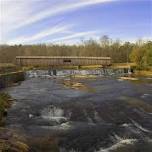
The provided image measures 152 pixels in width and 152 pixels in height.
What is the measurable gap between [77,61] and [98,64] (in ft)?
23.0

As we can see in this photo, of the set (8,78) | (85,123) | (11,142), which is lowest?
(85,123)

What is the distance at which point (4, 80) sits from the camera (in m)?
45.9

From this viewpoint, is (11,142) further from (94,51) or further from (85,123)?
(94,51)

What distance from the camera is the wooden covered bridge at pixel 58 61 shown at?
87188 millimetres

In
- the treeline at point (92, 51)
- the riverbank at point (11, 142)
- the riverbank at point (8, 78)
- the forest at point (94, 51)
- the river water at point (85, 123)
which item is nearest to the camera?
the riverbank at point (11, 142)

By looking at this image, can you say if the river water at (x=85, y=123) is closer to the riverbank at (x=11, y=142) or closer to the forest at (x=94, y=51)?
the riverbank at (x=11, y=142)

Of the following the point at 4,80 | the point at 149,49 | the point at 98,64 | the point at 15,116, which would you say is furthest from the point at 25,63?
the point at 15,116

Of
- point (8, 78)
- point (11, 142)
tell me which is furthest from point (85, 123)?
point (8, 78)

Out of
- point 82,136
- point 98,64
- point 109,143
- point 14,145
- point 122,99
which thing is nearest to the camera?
point 14,145

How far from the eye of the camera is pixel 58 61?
9112 centimetres

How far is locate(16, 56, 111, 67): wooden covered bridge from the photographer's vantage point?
87.2 meters

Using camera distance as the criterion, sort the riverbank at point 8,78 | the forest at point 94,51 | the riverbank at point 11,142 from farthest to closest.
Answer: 1. the forest at point 94,51
2. the riverbank at point 8,78
3. the riverbank at point 11,142

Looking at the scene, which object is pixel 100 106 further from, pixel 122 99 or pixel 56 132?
pixel 56 132

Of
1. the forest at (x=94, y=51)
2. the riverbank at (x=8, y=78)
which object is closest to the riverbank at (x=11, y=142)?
the riverbank at (x=8, y=78)
